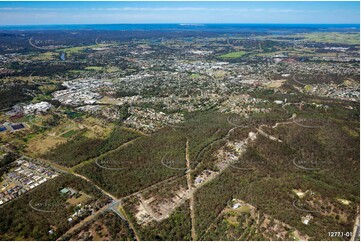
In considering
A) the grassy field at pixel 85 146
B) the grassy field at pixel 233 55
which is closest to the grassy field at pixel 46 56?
the grassy field at pixel 233 55

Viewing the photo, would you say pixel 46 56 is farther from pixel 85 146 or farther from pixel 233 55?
pixel 85 146

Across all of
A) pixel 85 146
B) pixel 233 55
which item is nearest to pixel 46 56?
pixel 233 55

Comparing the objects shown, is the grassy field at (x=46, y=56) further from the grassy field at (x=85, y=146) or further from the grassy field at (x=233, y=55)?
the grassy field at (x=85, y=146)

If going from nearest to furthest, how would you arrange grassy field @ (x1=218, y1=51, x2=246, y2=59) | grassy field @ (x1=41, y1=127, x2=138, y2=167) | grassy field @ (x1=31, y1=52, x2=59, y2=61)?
grassy field @ (x1=41, y1=127, x2=138, y2=167), grassy field @ (x1=31, y1=52, x2=59, y2=61), grassy field @ (x1=218, y1=51, x2=246, y2=59)

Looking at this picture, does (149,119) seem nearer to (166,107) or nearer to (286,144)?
(166,107)

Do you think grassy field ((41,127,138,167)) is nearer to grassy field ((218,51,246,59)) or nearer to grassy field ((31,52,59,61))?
grassy field ((31,52,59,61))

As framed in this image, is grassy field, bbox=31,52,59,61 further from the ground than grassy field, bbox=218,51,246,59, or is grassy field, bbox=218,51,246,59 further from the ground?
grassy field, bbox=31,52,59,61

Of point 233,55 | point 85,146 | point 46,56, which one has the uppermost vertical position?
point 85,146

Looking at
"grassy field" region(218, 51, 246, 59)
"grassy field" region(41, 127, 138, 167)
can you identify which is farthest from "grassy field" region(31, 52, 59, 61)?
"grassy field" region(41, 127, 138, 167)

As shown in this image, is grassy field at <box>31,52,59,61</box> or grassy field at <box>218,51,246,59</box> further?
grassy field at <box>218,51,246,59</box>

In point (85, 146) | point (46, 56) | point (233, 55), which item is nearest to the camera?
point (85, 146)

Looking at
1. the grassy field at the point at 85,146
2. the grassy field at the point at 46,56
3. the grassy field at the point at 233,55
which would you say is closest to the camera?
the grassy field at the point at 85,146

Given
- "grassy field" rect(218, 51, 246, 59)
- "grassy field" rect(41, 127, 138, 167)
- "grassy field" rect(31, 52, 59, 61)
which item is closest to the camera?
"grassy field" rect(41, 127, 138, 167)
